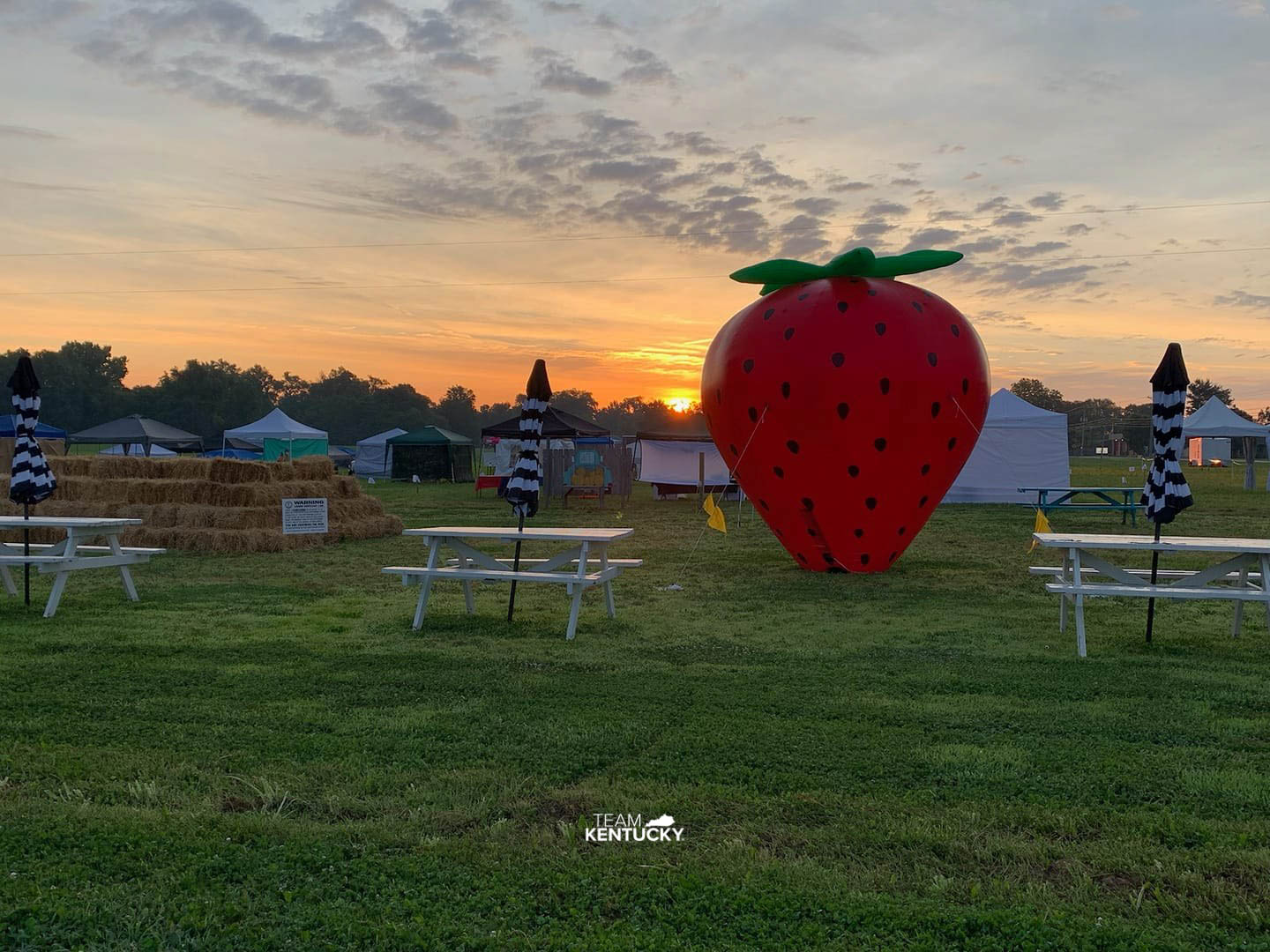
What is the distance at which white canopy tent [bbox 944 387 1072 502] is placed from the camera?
2572 cm

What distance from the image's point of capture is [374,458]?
47.2m

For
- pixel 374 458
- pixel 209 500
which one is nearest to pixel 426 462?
pixel 374 458

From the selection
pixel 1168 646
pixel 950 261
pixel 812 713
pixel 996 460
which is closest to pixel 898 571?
pixel 950 261

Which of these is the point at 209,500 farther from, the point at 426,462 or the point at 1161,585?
the point at 426,462

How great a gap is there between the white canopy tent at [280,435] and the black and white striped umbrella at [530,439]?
29777mm

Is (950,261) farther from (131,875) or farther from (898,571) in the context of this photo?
(131,875)

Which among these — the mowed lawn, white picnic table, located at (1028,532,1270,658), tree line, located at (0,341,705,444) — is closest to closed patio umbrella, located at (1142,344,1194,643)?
white picnic table, located at (1028,532,1270,658)

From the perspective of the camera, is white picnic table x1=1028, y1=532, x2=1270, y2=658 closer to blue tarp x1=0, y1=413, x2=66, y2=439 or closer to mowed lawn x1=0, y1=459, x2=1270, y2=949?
mowed lawn x1=0, y1=459, x2=1270, y2=949

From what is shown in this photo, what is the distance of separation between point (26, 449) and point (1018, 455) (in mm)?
22689

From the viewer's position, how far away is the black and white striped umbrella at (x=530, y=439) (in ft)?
26.2

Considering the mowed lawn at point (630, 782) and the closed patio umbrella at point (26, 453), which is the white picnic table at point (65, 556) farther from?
the mowed lawn at point (630, 782)

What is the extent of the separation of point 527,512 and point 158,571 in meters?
6.26

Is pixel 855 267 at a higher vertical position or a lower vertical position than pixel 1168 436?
higher

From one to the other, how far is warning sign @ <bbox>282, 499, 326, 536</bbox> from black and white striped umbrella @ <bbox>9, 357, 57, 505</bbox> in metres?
5.59
